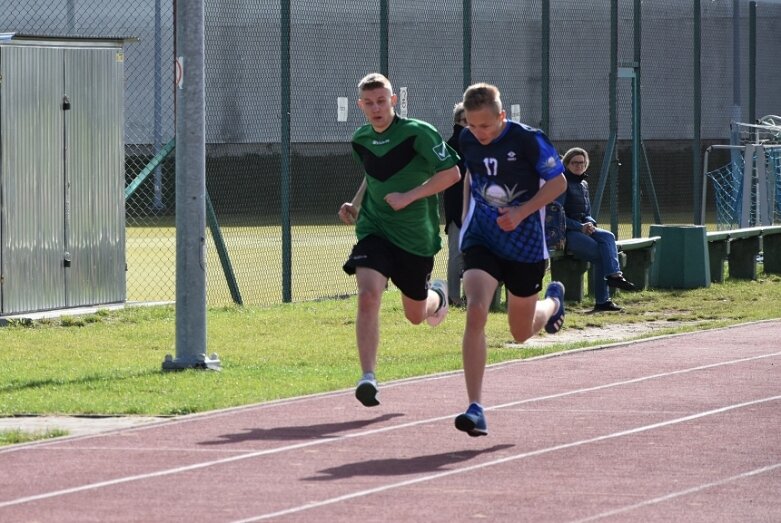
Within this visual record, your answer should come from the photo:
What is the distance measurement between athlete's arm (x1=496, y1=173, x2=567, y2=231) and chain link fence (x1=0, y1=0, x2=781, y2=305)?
14.0 metres

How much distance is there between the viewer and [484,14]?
29391 millimetres

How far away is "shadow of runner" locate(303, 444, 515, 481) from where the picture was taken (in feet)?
24.9

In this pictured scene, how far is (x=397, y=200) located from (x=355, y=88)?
21.4 meters

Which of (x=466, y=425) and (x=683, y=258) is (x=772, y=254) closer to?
(x=683, y=258)

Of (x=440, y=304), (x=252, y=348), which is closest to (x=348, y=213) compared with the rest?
(x=440, y=304)

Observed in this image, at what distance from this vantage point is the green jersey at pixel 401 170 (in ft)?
31.9

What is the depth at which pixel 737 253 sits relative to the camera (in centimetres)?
2000

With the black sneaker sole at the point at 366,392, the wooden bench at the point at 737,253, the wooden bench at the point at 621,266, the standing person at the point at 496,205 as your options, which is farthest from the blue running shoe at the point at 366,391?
the wooden bench at the point at 737,253

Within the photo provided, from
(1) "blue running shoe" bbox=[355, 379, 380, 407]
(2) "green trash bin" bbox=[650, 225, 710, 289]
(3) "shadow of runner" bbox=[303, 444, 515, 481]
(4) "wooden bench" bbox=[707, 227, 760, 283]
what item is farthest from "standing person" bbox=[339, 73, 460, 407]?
(4) "wooden bench" bbox=[707, 227, 760, 283]

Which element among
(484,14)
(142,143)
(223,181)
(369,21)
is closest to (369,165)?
(369,21)

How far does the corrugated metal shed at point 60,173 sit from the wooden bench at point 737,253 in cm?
728

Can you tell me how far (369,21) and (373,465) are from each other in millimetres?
17892

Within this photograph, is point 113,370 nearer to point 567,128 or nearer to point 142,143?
point 142,143

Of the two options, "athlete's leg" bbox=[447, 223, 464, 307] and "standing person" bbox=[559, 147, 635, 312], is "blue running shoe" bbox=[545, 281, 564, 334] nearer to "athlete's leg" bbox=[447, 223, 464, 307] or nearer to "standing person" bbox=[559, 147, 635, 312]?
"athlete's leg" bbox=[447, 223, 464, 307]
